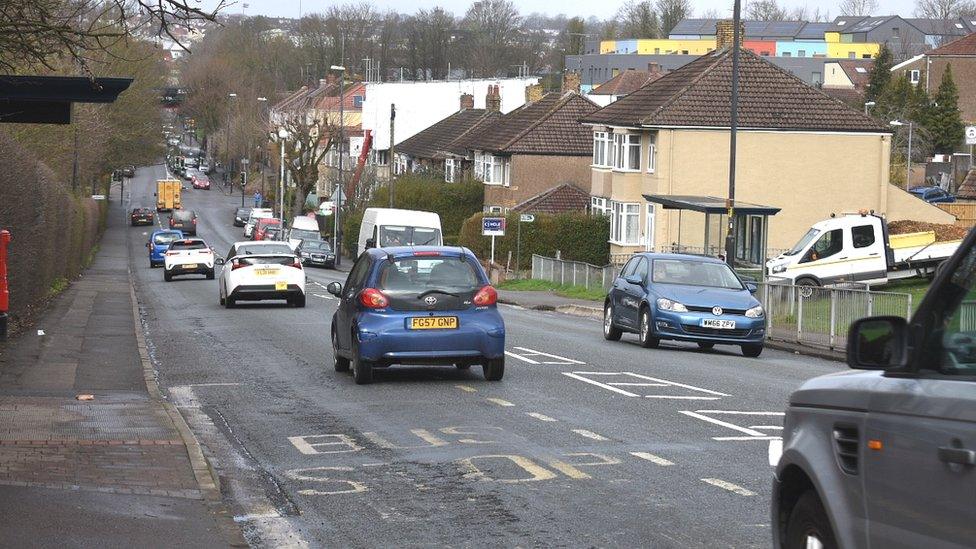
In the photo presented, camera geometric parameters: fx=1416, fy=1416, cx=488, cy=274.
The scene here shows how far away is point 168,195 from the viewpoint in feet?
389

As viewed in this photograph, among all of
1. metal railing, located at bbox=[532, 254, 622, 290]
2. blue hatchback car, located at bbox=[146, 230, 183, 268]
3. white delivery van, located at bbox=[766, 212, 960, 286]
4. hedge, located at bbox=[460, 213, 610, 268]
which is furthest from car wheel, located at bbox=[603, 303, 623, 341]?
blue hatchback car, located at bbox=[146, 230, 183, 268]

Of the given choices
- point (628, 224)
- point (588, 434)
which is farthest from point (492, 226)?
point (588, 434)

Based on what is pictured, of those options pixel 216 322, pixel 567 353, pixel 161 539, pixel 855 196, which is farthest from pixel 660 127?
pixel 161 539

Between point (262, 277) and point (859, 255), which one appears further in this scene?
point (859, 255)

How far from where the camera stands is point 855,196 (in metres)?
51.9

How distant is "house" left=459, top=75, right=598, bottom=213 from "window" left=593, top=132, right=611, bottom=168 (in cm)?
1138

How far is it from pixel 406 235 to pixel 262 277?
15.2m

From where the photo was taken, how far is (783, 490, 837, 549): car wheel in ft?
17.3

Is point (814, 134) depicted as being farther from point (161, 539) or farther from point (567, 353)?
point (161, 539)

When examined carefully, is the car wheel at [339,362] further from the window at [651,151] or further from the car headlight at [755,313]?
the window at [651,151]

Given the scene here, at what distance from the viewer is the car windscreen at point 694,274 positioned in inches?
923

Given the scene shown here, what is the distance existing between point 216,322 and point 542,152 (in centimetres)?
4234

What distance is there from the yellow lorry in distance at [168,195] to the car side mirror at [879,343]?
116535mm

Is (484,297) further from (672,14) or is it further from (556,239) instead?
(672,14)
